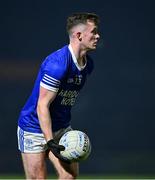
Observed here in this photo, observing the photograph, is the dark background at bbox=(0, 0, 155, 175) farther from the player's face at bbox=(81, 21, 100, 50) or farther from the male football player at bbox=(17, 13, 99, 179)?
the player's face at bbox=(81, 21, 100, 50)

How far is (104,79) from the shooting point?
9.09 m

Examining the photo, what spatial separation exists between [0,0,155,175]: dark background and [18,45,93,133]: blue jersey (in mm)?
2989

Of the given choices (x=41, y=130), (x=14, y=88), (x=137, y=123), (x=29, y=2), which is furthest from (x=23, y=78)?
(x=41, y=130)

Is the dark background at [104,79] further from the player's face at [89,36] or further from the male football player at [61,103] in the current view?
the player's face at [89,36]

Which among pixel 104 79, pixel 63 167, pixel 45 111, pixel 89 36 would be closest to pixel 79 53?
pixel 89 36

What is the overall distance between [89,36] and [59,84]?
0.53 meters

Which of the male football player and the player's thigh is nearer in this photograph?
the male football player

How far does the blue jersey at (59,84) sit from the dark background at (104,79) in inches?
118

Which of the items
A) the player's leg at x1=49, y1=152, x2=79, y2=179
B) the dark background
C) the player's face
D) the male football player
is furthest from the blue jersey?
the dark background

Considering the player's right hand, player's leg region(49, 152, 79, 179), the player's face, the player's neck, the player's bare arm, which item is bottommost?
player's leg region(49, 152, 79, 179)

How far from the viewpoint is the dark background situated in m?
9.06

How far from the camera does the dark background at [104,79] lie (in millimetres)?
9062

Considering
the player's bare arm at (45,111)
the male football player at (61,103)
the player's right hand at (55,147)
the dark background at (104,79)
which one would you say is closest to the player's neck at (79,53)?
the male football player at (61,103)

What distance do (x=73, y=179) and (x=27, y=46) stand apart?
3.42m
